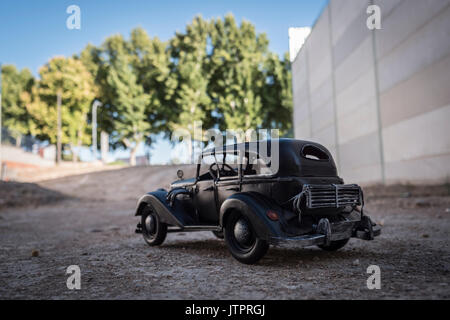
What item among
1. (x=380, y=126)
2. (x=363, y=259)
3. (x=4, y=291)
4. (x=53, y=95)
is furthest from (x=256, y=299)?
(x=53, y=95)

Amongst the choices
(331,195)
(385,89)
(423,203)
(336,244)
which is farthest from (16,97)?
(331,195)

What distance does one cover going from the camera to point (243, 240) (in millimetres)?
4465

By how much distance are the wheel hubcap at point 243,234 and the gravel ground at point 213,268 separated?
0.30m

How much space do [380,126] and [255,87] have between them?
23436 millimetres

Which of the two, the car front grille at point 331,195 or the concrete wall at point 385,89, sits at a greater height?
the concrete wall at point 385,89

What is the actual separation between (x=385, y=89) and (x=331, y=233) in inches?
457

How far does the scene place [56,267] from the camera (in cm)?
461

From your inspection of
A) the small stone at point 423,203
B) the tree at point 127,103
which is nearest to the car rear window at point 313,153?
the small stone at point 423,203

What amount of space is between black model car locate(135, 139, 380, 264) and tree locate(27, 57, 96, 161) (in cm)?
3495

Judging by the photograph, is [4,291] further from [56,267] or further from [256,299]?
[256,299]

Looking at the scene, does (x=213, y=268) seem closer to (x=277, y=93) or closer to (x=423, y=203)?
(x=423, y=203)

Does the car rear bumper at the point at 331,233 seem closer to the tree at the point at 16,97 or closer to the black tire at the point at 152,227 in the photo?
the black tire at the point at 152,227

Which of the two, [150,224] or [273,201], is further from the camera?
[150,224]

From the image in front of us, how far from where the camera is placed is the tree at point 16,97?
39969 mm
